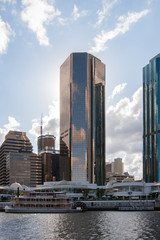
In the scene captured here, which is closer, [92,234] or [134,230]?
[92,234]

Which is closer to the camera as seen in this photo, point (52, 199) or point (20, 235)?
point (20, 235)

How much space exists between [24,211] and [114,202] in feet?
168

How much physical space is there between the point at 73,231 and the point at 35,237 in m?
10.8

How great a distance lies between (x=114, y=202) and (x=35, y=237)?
104339 millimetres

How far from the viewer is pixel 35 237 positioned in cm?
7156

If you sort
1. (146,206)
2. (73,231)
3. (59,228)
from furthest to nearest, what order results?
1. (146,206)
2. (59,228)
3. (73,231)

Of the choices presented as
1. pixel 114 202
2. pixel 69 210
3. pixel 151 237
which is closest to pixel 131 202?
pixel 114 202

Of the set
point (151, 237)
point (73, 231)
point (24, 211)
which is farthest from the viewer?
point (24, 211)

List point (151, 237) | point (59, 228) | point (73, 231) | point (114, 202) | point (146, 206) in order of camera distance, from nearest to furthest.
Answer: point (151, 237) < point (73, 231) < point (59, 228) < point (146, 206) < point (114, 202)

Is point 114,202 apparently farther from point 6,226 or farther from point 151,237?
point 151,237

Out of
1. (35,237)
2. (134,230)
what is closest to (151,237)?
(134,230)

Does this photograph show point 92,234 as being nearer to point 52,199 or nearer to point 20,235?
point 20,235

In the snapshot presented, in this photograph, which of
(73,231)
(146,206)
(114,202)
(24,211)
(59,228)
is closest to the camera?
(73,231)

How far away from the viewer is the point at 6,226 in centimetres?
8794
